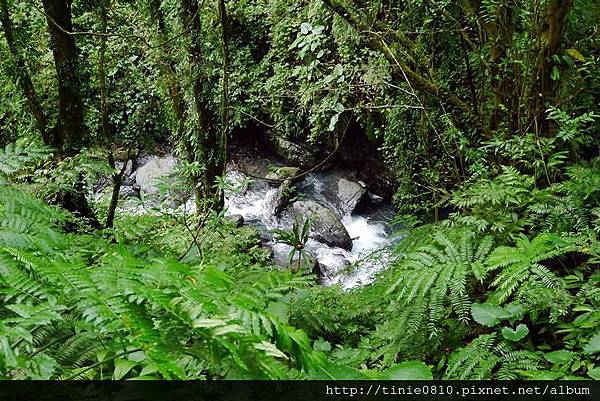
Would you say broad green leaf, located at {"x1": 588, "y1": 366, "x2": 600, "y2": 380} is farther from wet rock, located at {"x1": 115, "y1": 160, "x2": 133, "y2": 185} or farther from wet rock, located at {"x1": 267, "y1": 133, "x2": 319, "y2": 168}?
wet rock, located at {"x1": 115, "y1": 160, "x2": 133, "y2": 185}

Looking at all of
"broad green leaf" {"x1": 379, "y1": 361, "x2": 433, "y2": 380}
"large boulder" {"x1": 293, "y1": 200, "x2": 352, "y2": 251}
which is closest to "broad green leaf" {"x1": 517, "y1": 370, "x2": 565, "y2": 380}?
"broad green leaf" {"x1": 379, "y1": 361, "x2": 433, "y2": 380}

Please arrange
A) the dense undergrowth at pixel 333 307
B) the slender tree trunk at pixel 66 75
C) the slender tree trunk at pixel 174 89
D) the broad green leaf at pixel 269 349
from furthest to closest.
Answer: the slender tree trunk at pixel 174 89, the slender tree trunk at pixel 66 75, the dense undergrowth at pixel 333 307, the broad green leaf at pixel 269 349

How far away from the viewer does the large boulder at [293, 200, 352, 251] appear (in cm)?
807

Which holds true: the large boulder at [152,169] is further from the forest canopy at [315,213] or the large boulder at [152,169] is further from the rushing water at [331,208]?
the forest canopy at [315,213]

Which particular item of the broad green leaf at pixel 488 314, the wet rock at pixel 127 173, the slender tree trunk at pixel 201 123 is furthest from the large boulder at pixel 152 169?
the broad green leaf at pixel 488 314

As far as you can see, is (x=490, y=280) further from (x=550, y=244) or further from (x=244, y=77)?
(x=244, y=77)

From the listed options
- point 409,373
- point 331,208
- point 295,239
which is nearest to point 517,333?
point 409,373

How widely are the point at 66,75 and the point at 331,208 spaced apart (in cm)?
549

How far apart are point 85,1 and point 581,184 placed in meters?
5.62

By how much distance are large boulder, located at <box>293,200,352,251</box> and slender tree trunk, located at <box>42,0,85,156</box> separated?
4.20 m

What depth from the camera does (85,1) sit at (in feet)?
17.3

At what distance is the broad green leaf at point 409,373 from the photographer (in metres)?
1.57

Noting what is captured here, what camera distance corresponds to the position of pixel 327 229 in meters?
8.21

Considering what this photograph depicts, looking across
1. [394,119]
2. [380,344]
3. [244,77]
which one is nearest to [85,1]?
[244,77]
